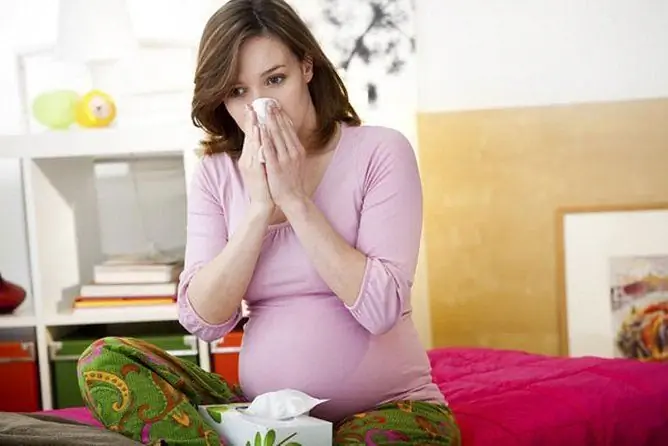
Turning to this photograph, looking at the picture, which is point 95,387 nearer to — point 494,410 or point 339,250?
A: point 339,250

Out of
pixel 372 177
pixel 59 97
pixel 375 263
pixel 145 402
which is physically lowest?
pixel 145 402

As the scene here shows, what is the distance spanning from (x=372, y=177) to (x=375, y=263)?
6.2 inches

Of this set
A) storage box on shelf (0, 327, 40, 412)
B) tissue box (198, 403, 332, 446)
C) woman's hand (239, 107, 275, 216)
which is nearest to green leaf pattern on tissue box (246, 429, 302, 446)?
tissue box (198, 403, 332, 446)

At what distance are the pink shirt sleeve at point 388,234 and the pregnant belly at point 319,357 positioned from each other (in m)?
0.05

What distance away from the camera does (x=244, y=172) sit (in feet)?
4.60

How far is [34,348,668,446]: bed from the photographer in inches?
61.3

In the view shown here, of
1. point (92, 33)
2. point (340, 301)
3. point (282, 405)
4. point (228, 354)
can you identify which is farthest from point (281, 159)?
point (92, 33)

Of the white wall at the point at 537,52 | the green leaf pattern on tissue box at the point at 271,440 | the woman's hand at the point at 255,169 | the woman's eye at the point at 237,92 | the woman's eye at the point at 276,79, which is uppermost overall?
the white wall at the point at 537,52

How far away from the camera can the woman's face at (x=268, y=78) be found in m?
1.40

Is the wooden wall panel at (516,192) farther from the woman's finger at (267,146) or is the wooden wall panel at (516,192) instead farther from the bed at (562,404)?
the woman's finger at (267,146)

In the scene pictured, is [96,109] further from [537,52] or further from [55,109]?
[537,52]

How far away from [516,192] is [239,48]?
1.30 m

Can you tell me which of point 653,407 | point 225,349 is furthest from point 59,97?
point 653,407

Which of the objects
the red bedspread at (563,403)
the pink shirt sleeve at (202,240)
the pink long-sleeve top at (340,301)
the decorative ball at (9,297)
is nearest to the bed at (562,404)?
the red bedspread at (563,403)
